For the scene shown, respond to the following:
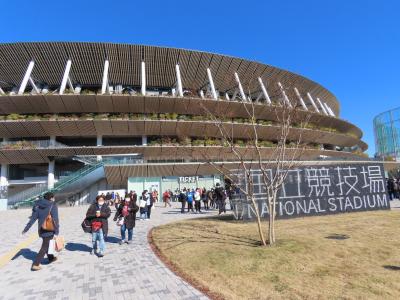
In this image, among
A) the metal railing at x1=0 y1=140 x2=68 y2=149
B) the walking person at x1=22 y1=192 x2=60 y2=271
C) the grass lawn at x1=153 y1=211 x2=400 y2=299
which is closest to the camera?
the grass lawn at x1=153 y1=211 x2=400 y2=299

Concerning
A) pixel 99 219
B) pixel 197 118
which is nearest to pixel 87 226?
pixel 99 219

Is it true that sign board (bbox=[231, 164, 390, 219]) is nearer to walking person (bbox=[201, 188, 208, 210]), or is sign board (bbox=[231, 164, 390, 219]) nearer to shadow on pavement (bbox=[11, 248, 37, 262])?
walking person (bbox=[201, 188, 208, 210])

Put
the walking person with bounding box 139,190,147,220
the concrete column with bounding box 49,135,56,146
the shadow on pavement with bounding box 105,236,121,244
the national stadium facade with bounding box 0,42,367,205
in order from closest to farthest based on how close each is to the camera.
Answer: the shadow on pavement with bounding box 105,236,121,244 → the walking person with bounding box 139,190,147,220 → the national stadium facade with bounding box 0,42,367,205 → the concrete column with bounding box 49,135,56,146

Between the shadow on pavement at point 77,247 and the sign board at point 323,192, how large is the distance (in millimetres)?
6515

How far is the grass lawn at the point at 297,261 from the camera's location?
5.36 m

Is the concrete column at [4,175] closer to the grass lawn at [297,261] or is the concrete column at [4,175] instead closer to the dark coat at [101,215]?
the grass lawn at [297,261]

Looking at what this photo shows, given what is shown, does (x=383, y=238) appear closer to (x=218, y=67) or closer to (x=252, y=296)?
(x=252, y=296)

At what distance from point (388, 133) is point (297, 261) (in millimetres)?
66431

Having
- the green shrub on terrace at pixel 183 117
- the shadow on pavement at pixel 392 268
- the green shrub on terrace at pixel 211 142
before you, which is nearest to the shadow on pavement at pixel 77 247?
the shadow on pavement at pixel 392 268

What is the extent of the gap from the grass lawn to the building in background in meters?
57.6

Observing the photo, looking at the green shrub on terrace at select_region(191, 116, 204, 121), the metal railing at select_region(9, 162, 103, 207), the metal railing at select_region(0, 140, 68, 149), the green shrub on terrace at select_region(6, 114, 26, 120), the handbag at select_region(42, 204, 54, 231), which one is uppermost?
the green shrub on terrace at select_region(6, 114, 26, 120)

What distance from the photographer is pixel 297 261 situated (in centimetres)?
689

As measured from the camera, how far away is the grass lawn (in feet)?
17.6

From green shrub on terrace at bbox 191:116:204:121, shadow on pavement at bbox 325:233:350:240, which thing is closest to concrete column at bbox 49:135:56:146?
green shrub on terrace at bbox 191:116:204:121
